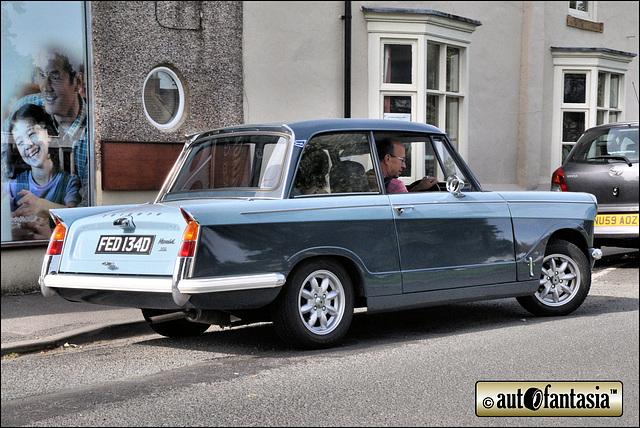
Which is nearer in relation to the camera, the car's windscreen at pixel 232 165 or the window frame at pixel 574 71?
the car's windscreen at pixel 232 165

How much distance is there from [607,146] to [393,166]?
5228mm

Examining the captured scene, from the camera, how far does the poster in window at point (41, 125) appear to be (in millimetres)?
9398

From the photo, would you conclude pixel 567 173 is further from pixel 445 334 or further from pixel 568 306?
pixel 445 334

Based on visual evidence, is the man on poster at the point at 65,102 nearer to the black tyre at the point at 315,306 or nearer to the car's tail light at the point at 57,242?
the car's tail light at the point at 57,242

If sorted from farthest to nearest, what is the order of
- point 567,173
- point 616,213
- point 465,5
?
point 465,5 → point 567,173 → point 616,213

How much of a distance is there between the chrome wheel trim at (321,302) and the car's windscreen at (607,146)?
5565 millimetres

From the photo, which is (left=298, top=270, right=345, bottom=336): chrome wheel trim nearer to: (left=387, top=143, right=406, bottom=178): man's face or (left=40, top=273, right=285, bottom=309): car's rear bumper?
(left=40, top=273, right=285, bottom=309): car's rear bumper

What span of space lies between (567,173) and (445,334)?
5036 mm

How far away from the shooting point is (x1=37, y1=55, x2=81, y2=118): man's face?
971 centimetres

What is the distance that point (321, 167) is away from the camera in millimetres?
6496

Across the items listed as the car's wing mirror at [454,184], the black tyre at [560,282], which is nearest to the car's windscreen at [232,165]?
the car's wing mirror at [454,184]

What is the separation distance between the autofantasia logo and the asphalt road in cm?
10

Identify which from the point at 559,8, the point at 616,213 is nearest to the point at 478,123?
the point at 559,8

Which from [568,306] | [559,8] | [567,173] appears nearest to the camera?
[568,306]
